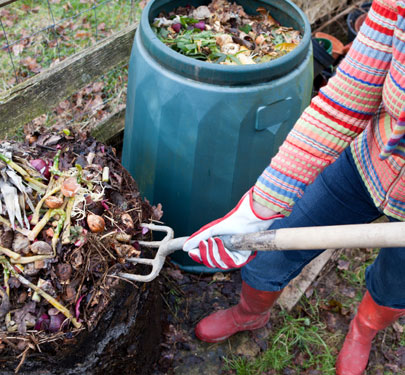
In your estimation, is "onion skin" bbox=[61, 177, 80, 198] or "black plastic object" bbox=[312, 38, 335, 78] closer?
"onion skin" bbox=[61, 177, 80, 198]

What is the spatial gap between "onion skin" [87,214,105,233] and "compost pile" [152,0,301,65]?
81 centimetres

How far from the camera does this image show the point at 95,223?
4.94ft

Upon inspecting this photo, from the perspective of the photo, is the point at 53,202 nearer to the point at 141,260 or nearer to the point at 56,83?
the point at 141,260

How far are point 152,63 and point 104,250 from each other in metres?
0.76

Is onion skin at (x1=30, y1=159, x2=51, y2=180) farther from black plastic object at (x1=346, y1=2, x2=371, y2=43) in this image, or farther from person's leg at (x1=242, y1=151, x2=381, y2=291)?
black plastic object at (x1=346, y1=2, x2=371, y2=43)

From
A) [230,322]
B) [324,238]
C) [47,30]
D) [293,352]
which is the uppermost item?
[324,238]

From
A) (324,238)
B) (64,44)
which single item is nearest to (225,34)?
(324,238)

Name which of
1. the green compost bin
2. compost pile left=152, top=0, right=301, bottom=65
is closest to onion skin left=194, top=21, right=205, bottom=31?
compost pile left=152, top=0, right=301, bottom=65

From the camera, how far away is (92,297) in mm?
1486

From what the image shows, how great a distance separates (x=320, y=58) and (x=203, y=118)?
66.8 inches

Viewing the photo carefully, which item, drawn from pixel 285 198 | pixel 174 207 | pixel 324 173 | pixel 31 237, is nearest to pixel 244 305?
pixel 174 207

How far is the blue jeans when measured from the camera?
1.63 meters

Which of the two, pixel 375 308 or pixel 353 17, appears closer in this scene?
pixel 375 308

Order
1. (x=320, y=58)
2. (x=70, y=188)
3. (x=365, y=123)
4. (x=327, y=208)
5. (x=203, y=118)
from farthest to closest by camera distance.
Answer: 1. (x=320, y=58)
2. (x=203, y=118)
3. (x=327, y=208)
4. (x=70, y=188)
5. (x=365, y=123)
